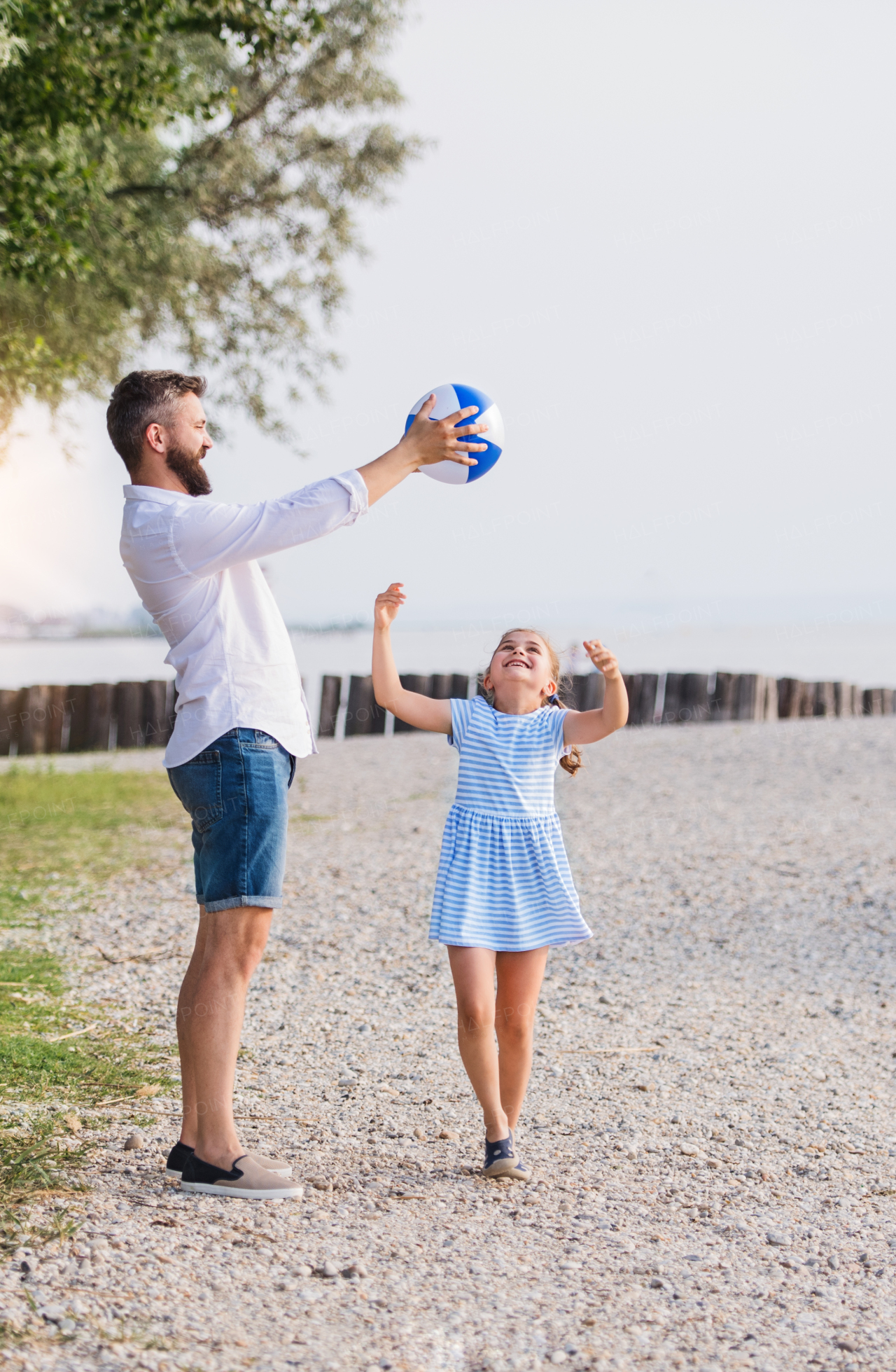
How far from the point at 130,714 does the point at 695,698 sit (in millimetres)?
8701

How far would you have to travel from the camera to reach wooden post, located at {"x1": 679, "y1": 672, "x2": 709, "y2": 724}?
18625mm

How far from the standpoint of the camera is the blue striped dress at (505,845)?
354cm

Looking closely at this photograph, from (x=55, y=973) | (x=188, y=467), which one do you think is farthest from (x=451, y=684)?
(x=188, y=467)

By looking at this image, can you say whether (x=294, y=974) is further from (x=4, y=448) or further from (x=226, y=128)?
(x=226, y=128)

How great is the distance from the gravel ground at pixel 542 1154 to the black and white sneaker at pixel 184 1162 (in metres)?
0.06

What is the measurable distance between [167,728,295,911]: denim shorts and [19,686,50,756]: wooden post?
13961mm

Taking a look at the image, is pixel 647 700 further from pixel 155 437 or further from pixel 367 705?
pixel 155 437

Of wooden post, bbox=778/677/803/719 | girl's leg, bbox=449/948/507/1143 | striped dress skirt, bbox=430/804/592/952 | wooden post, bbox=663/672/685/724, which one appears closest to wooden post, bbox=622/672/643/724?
wooden post, bbox=663/672/685/724

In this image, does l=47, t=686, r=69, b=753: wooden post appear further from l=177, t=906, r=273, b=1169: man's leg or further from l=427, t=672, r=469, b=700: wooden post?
l=177, t=906, r=273, b=1169: man's leg

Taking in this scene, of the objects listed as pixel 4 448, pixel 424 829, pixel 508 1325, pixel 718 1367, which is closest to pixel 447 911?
pixel 508 1325

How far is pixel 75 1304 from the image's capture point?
2.73m

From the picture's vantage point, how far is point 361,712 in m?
18.0

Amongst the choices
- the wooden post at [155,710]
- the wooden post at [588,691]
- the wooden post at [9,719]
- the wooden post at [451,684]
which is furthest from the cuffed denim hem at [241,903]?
the wooden post at [588,691]

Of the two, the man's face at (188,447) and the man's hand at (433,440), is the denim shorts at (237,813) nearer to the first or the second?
the man's face at (188,447)
